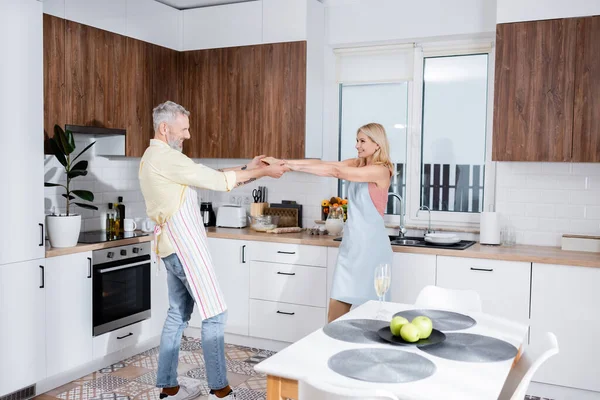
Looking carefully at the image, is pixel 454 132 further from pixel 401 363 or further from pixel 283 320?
pixel 401 363

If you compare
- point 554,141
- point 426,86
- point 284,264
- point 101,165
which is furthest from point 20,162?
point 554,141

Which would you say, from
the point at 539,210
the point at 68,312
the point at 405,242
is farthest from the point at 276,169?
the point at 539,210

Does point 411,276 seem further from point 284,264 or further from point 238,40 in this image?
point 238,40

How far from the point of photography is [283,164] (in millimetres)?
3996

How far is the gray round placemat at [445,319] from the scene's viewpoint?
241cm

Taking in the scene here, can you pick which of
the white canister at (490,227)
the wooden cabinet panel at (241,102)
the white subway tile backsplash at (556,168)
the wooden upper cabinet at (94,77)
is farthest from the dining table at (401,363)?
the wooden cabinet panel at (241,102)

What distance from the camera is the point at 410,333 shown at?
2.15 metres

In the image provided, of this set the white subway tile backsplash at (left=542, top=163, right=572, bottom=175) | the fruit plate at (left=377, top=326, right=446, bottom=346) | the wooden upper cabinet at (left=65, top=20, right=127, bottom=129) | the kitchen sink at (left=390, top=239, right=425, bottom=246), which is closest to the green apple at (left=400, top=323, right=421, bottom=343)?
the fruit plate at (left=377, top=326, right=446, bottom=346)

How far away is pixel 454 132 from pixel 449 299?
2052mm

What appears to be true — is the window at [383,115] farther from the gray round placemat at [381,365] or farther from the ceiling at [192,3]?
the gray round placemat at [381,365]

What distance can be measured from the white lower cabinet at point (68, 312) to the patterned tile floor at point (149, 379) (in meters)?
0.16

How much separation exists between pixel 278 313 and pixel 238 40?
221cm

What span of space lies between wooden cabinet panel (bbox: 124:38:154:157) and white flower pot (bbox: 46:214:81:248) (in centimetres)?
88

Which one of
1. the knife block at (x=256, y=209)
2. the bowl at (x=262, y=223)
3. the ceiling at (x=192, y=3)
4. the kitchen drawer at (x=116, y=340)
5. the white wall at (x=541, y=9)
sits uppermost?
the ceiling at (x=192, y=3)
